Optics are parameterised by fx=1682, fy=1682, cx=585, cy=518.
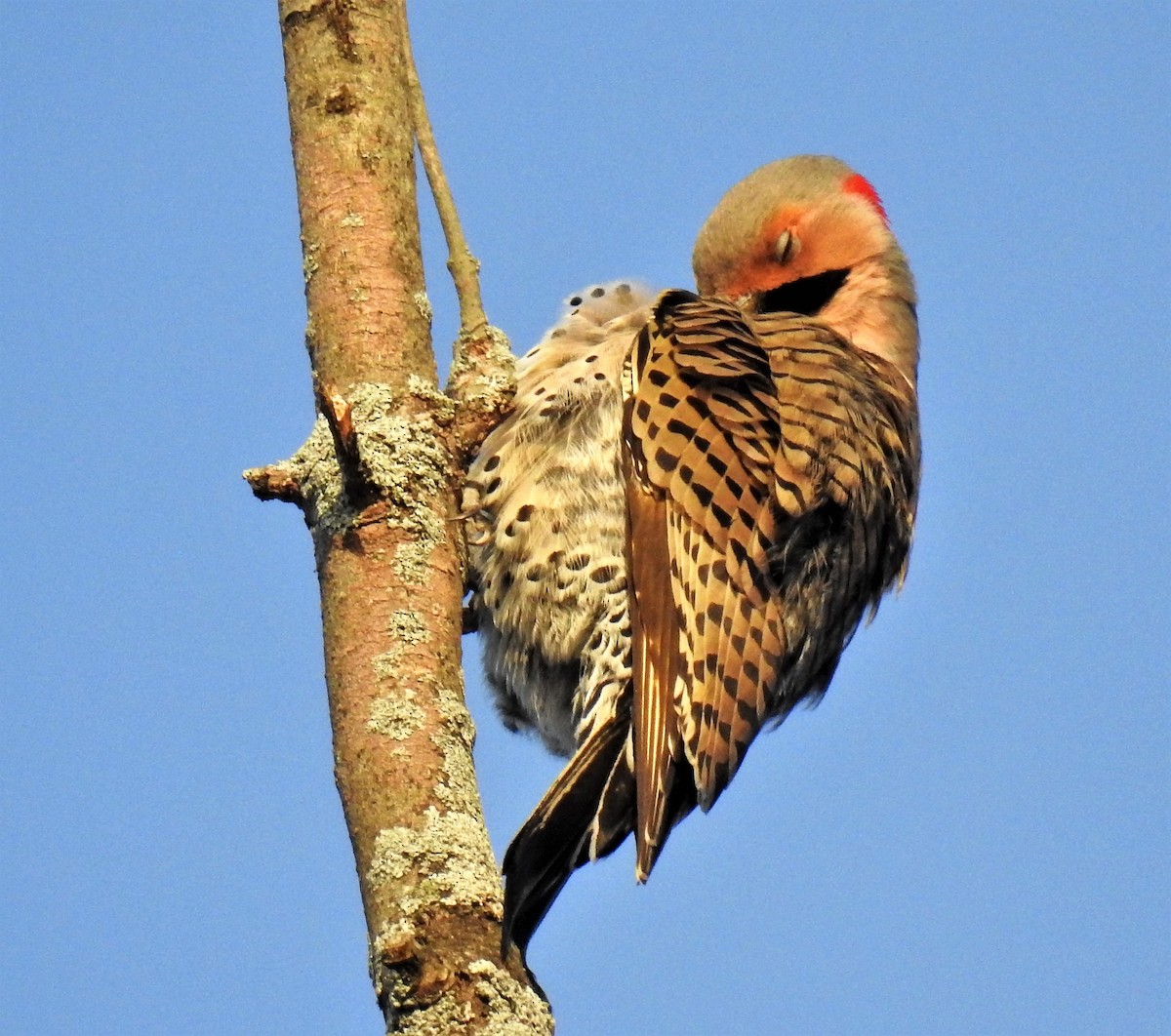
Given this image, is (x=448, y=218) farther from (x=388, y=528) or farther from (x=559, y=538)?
(x=559, y=538)

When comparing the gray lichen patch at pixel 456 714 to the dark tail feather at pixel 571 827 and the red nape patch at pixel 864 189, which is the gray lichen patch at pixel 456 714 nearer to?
the dark tail feather at pixel 571 827

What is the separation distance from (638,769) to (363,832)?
1.10 meters

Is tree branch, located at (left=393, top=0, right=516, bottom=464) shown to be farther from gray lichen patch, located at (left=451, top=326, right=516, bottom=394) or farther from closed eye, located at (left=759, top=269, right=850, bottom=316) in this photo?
closed eye, located at (left=759, top=269, right=850, bottom=316)

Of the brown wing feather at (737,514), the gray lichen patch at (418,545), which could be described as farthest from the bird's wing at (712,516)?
the gray lichen patch at (418,545)

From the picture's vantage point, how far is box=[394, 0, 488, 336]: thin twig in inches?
140

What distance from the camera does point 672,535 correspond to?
4.16 metres

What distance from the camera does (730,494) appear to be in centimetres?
Result: 425

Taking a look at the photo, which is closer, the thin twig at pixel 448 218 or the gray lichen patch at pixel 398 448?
the gray lichen patch at pixel 398 448

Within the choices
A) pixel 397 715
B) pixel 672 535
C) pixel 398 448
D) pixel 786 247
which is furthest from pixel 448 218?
pixel 786 247

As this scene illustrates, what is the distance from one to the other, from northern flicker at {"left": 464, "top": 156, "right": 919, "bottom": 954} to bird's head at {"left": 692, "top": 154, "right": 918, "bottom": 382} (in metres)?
0.37

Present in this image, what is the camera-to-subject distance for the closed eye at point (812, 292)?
5.56m

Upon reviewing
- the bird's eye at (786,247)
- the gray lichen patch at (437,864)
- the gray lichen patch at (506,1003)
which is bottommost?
the gray lichen patch at (506,1003)

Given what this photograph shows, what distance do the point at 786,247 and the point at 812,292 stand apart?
9.7 inches

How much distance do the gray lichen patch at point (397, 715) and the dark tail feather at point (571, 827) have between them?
434 mm
